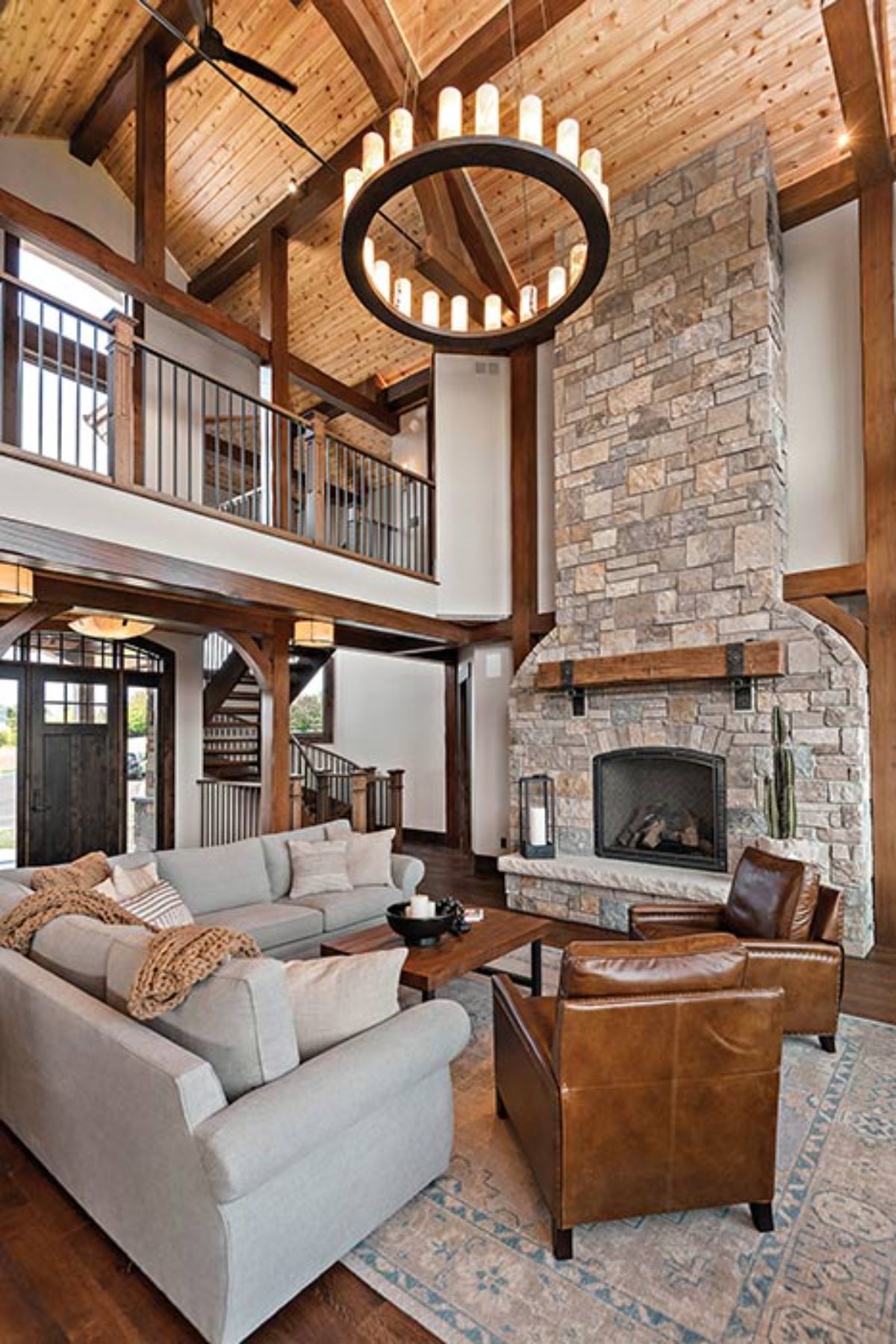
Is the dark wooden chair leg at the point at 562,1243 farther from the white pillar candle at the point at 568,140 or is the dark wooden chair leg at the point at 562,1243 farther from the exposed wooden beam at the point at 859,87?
the exposed wooden beam at the point at 859,87

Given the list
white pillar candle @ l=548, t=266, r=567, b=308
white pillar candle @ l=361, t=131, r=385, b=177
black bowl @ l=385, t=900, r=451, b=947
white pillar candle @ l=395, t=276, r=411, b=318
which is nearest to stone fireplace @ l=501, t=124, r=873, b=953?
white pillar candle @ l=548, t=266, r=567, b=308

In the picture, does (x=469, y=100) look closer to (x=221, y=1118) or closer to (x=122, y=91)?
(x=122, y=91)

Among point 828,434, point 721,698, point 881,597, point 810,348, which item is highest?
point 810,348

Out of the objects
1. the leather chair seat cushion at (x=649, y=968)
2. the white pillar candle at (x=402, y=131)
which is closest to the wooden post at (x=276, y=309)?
the white pillar candle at (x=402, y=131)

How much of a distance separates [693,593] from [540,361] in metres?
3.07

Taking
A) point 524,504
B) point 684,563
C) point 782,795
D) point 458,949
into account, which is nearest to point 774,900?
point 782,795

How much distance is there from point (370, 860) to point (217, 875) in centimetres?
108

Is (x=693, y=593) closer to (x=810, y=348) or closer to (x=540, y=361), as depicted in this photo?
(x=810, y=348)

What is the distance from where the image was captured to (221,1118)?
1684 millimetres

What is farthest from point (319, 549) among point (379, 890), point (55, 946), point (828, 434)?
point (828, 434)

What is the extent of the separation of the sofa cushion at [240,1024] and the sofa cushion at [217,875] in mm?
2362

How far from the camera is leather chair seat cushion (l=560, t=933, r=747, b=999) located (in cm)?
199

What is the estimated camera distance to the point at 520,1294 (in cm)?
189

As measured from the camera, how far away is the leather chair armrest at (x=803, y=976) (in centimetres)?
317
